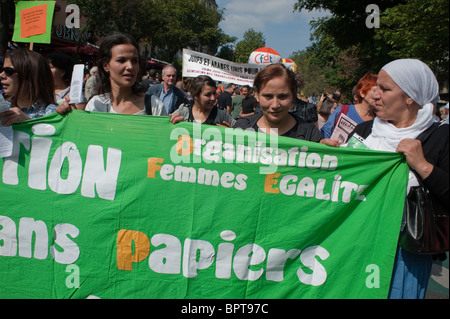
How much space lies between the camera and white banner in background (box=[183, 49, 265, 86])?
551 centimetres

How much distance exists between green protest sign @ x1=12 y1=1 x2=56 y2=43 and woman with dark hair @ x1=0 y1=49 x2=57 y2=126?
1.96 meters

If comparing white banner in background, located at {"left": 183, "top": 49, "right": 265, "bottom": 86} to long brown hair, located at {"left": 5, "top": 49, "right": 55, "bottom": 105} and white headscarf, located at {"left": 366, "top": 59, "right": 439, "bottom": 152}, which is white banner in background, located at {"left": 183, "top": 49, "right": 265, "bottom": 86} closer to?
long brown hair, located at {"left": 5, "top": 49, "right": 55, "bottom": 105}

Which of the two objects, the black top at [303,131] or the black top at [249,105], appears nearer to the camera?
the black top at [303,131]

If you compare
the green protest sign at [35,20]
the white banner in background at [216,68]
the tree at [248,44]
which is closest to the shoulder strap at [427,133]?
the white banner in background at [216,68]

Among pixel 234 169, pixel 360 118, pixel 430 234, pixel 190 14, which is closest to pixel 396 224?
pixel 430 234

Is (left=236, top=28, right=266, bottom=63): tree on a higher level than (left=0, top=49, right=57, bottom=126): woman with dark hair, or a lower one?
higher

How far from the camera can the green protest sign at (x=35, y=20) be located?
4539 mm

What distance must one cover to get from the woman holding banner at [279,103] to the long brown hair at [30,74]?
162 centimetres

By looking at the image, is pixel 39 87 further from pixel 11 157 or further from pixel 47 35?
pixel 47 35

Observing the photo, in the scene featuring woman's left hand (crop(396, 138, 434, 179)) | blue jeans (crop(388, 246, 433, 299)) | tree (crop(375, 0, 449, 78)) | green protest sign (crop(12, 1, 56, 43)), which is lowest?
blue jeans (crop(388, 246, 433, 299))

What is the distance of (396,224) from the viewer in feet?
7.23

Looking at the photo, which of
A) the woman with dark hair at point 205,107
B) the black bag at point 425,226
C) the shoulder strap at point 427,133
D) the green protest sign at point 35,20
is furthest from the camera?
the green protest sign at point 35,20

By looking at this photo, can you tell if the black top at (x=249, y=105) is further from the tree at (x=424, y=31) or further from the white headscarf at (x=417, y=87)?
the white headscarf at (x=417, y=87)

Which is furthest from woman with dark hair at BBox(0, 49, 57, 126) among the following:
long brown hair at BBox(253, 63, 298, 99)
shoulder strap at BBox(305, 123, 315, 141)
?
shoulder strap at BBox(305, 123, 315, 141)
